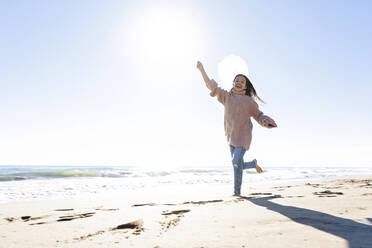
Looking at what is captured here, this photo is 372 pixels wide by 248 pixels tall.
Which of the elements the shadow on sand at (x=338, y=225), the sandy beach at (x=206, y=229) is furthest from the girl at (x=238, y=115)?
the shadow on sand at (x=338, y=225)

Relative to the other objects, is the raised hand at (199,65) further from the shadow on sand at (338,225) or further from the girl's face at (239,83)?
the shadow on sand at (338,225)

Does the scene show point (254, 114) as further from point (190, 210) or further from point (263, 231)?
point (263, 231)

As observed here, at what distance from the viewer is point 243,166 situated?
4.41 m

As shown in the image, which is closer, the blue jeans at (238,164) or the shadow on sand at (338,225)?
the shadow on sand at (338,225)

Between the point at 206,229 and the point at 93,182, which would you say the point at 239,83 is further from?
the point at 93,182

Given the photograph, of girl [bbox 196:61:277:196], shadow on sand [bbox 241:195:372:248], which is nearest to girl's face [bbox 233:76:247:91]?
girl [bbox 196:61:277:196]

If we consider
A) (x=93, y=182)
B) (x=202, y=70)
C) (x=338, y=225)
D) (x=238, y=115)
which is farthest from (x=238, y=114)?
(x=93, y=182)

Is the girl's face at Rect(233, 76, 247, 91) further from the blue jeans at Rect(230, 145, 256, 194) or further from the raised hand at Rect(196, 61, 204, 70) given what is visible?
the blue jeans at Rect(230, 145, 256, 194)

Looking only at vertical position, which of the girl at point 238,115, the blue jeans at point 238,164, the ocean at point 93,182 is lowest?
the ocean at point 93,182

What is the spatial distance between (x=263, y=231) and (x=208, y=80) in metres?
3.12

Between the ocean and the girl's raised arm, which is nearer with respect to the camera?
the girl's raised arm

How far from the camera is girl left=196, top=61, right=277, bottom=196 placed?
4.33 m

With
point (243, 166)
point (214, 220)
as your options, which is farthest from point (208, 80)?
point (214, 220)

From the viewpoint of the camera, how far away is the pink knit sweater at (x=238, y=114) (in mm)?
4410
